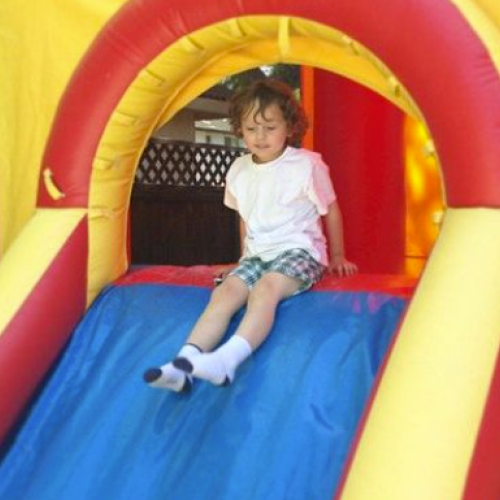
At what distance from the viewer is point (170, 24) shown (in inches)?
90.0

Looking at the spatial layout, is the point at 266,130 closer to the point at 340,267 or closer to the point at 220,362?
the point at 340,267

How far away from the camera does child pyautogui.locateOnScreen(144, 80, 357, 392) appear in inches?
87.3

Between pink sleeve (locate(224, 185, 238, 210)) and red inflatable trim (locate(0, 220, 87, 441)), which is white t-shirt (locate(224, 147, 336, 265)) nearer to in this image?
pink sleeve (locate(224, 185, 238, 210))

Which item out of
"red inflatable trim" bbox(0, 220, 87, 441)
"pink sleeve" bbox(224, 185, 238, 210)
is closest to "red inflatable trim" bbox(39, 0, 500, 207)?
"pink sleeve" bbox(224, 185, 238, 210)

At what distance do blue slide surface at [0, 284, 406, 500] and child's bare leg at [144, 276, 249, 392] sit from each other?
0.25 feet

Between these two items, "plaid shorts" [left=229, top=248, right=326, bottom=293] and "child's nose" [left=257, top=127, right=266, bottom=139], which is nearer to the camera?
"plaid shorts" [left=229, top=248, right=326, bottom=293]

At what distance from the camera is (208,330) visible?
2.12m

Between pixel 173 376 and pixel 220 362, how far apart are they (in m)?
Answer: 0.11

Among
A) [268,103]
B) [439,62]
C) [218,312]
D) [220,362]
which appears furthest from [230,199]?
[439,62]

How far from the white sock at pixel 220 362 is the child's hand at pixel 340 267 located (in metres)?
0.48

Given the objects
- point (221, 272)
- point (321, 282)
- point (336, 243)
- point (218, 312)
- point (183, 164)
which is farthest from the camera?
point (183, 164)

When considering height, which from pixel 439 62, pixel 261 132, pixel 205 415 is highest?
pixel 439 62

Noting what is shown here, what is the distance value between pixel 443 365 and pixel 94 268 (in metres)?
1.33

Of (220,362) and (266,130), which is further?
(266,130)
